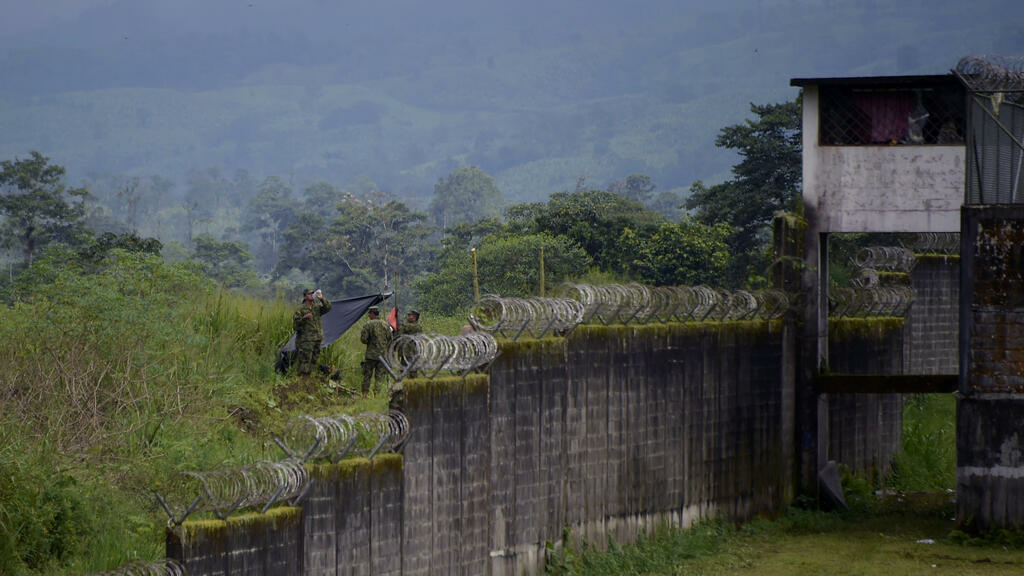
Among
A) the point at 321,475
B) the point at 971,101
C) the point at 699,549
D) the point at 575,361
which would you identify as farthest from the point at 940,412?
the point at 321,475

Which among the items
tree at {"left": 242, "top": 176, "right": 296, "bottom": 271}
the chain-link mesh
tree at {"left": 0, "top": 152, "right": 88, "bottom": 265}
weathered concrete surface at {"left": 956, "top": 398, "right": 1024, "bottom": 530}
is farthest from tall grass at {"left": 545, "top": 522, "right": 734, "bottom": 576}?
tree at {"left": 242, "top": 176, "right": 296, "bottom": 271}

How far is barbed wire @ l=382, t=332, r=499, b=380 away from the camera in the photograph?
34.9 feet

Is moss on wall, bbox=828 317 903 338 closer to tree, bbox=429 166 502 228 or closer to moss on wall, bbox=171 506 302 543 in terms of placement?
moss on wall, bbox=171 506 302 543

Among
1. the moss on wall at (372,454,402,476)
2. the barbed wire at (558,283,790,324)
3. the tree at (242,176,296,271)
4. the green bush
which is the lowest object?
the green bush

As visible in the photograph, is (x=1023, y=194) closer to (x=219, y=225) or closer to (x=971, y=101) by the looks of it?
(x=971, y=101)

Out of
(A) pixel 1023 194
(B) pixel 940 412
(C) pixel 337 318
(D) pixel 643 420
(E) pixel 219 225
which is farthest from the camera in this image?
(E) pixel 219 225

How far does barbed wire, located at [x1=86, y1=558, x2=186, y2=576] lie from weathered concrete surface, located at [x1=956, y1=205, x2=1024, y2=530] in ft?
34.0

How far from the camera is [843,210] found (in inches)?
669

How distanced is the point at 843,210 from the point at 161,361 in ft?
30.8

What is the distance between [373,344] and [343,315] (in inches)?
101

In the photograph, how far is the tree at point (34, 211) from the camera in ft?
197

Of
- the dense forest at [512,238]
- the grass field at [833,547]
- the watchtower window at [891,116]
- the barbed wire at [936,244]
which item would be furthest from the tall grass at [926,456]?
the watchtower window at [891,116]

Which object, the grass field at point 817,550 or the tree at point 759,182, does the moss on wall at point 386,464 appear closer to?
the grass field at point 817,550

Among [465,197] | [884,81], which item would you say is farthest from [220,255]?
[884,81]
